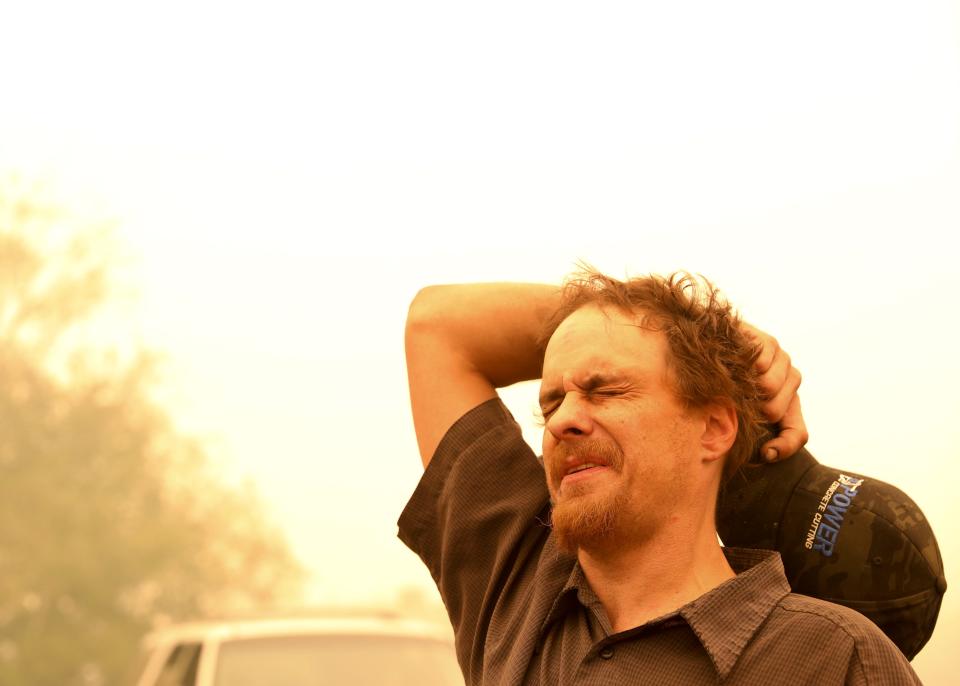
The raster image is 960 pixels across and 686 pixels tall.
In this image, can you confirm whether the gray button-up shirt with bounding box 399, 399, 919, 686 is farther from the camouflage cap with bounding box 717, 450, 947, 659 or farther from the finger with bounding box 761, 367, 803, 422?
the finger with bounding box 761, 367, 803, 422

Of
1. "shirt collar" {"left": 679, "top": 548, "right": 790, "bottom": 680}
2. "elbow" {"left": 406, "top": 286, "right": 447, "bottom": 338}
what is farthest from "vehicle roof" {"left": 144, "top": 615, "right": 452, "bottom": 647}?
"shirt collar" {"left": 679, "top": 548, "right": 790, "bottom": 680}

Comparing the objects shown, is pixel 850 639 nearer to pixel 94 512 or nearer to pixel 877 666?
pixel 877 666

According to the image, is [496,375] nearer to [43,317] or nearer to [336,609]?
[336,609]

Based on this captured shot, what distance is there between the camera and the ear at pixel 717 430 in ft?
7.10

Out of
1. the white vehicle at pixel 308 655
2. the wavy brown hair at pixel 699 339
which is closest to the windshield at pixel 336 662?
the white vehicle at pixel 308 655

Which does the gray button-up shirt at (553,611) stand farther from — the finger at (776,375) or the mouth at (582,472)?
the finger at (776,375)

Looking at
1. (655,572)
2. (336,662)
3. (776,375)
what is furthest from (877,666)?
(336,662)

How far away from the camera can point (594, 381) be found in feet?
7.03

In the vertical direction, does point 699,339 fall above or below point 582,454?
above

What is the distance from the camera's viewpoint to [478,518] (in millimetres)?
2316

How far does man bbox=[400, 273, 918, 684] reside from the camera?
76.9 inches

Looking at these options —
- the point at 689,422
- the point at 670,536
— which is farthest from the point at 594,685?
the point at 689,422

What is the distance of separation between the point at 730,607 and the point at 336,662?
334 cm

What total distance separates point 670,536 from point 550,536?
11.2 inches
